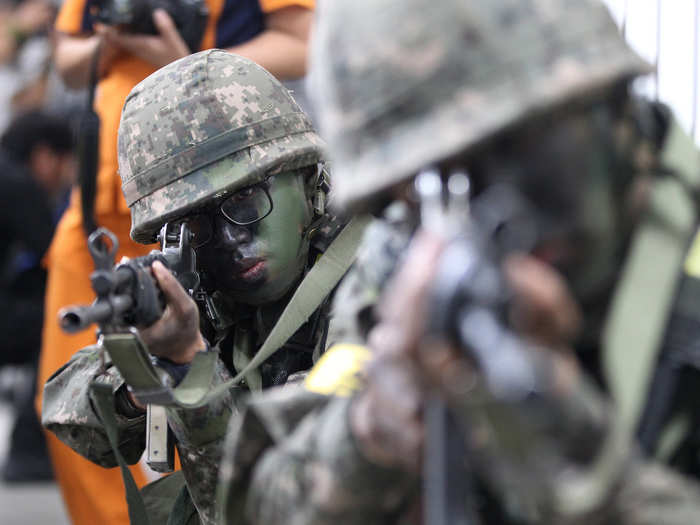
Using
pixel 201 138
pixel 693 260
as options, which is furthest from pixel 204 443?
pixel 693 260

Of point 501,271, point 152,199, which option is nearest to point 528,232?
point 501,271

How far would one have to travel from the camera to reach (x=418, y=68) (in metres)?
1.33

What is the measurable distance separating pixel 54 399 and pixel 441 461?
5.69 ft

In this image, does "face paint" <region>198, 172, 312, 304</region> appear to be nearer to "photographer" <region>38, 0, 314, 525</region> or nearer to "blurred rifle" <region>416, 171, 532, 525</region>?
"photographer" <region>38, 0, 314, 525</region>

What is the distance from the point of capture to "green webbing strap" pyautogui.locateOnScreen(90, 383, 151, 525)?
8.15ft

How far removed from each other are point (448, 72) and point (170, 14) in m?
2.37

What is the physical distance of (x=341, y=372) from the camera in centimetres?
157

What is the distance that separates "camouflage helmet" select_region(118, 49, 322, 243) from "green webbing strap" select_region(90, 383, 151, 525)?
Result: 0.38 m

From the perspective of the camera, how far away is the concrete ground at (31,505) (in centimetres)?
552

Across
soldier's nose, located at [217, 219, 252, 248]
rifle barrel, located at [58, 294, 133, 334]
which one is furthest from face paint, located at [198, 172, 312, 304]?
rifle barrel, located at [58, 294, 133, 334]

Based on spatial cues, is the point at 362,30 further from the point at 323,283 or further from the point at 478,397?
the point at 323,283

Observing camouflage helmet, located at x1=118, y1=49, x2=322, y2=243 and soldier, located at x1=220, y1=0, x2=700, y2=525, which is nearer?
soldier, located at x1=220, y1=0, x2=700, y2=525

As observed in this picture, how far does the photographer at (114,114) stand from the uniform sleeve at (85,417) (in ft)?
2.14

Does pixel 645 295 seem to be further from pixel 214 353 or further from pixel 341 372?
pixel 214 353
